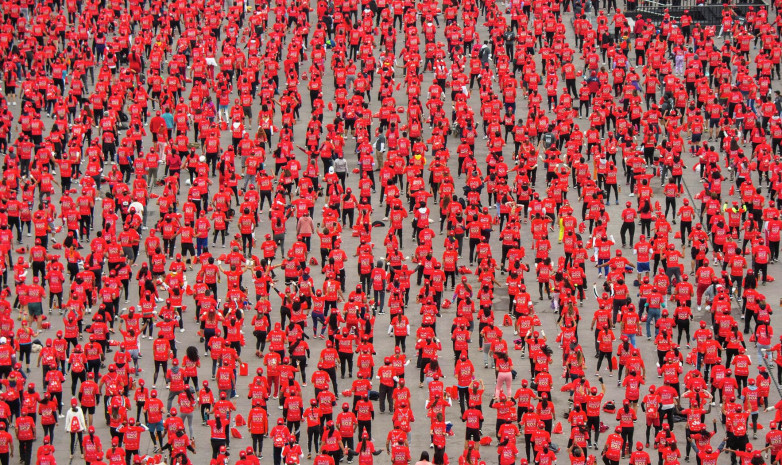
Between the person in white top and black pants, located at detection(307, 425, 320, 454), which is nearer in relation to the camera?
black pants, located at detection(307, 425, 320, 454)

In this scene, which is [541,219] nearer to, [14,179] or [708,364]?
[708,364]

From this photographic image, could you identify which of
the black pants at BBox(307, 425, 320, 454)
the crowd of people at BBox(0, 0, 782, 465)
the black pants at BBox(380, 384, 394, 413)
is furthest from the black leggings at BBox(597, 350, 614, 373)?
the black pants at BBox(307, 425, 320, 454)

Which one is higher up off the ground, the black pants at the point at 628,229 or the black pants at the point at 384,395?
the black pants at the point at 628,229

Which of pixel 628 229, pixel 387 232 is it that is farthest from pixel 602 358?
pixel 387 232

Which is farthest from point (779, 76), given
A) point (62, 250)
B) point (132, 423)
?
point (132, 423)

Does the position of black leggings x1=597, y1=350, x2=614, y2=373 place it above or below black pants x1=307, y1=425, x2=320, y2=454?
above

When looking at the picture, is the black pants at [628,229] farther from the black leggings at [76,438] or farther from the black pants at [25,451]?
the black pants at [25,451]

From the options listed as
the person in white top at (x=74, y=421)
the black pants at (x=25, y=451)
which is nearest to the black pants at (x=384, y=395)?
the person in white top at (x=74, y=421)

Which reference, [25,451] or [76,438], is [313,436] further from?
[25,451]

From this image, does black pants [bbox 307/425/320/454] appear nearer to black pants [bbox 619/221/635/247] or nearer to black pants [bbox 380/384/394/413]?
black pants [bbox 380/384/394/413]
